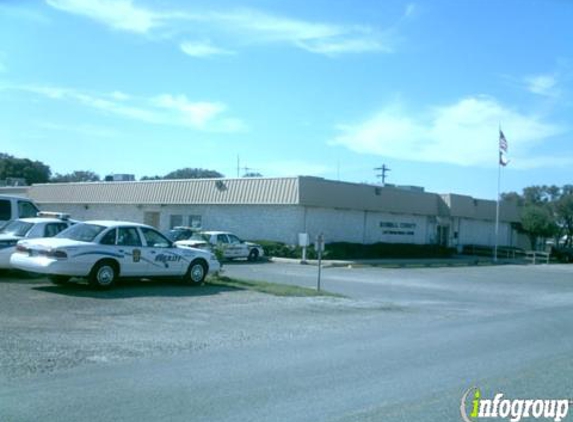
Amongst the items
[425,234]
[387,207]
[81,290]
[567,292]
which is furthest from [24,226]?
[425,234]

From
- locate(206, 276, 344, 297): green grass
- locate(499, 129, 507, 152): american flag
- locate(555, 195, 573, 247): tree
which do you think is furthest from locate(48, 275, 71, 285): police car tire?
locate(555, 195, 573, 247): tree

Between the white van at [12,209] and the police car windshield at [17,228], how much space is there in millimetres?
1728

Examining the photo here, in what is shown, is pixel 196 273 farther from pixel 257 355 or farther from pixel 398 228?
pixel 398 228

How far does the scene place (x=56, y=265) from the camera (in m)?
14.9

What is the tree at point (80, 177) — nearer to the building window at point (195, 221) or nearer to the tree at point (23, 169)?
the tree at point (23, 169)

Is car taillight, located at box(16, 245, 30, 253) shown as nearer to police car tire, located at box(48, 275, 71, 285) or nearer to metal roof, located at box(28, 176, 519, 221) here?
police car tire, located at box(48, 275, 71, 285)

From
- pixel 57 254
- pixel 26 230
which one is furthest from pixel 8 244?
pixel 57 254

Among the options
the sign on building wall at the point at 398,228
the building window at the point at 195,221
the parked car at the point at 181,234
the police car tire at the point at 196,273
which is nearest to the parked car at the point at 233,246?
the parked car at the point at 181,234

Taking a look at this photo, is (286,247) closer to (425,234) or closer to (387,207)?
(387,207)

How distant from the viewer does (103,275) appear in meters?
15.8

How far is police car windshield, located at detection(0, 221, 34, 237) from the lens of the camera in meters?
17.9

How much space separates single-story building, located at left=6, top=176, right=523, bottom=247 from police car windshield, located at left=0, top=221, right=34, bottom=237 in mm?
18853

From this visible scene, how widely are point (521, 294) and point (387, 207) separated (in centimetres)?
2042

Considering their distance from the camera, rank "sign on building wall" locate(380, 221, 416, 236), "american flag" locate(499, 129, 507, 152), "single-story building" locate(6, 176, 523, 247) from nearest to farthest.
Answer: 1. "single-story building" locate(6, 176, 523, 247)
2. "sign on building wall" locate(380, 221, 416, 236)
3. "american flag" locate(499, 129, 507, 152)
